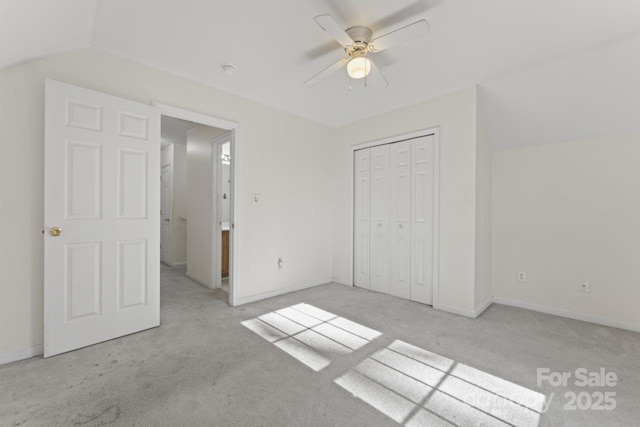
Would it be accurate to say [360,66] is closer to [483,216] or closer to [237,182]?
[237,182]

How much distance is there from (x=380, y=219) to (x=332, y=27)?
8.75ft

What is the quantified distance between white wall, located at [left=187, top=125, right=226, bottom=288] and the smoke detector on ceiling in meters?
1.25

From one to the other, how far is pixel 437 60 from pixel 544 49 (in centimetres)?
87

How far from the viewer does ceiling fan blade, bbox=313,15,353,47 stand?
1.72 m

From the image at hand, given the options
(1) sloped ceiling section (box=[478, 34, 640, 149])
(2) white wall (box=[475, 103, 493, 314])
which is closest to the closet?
(2) white wall (box=[475, 103, 493, 314])

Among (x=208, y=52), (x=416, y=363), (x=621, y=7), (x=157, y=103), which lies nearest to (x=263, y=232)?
(x=157, y=103)

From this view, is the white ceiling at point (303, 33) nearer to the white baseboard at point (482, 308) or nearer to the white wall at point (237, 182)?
the white wall at point (237, 182)

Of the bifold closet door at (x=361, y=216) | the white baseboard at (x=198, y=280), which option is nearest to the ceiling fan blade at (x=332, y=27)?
the bifold closet door at (x=361, y=216)

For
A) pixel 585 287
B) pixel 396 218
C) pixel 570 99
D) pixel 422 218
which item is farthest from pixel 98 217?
pixel 585 287

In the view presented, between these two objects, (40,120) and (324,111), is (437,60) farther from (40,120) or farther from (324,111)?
(40,120)

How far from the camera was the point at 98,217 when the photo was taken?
7.63 ft

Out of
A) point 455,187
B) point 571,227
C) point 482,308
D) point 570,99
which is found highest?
point 570,99

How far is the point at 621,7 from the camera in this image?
1.87 m

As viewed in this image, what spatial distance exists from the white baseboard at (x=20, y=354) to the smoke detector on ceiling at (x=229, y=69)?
290 centimetres
